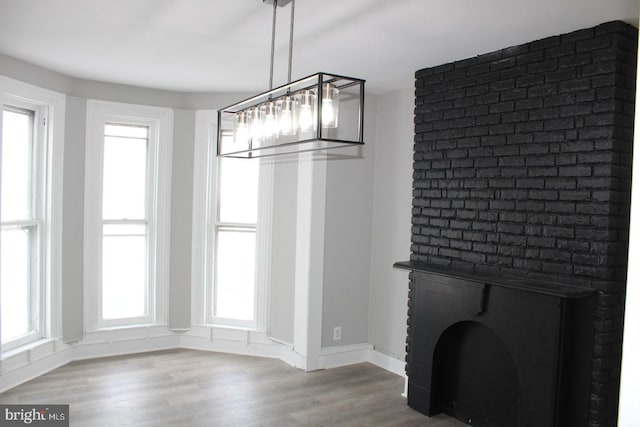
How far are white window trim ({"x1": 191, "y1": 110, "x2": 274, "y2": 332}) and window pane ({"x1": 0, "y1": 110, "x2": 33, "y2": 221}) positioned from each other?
142cm

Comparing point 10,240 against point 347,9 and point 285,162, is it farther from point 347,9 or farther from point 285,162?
point 347,9

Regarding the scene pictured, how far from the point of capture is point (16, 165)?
13.0 feet

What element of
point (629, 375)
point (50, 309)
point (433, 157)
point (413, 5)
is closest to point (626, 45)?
point (413, 5)

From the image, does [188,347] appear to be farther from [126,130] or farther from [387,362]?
[126,130]

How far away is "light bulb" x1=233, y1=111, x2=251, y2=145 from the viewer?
2562mm

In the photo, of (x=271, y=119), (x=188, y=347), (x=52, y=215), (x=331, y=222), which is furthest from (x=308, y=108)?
(x=188, y=347)

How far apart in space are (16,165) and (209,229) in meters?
1.74

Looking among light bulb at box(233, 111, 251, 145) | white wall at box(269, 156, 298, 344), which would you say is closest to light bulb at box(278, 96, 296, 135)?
light bulb at box(233, 111, 251, 145)

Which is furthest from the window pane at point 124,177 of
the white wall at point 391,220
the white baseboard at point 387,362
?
the white baseboard at point 387,362

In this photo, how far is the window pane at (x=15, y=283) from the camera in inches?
152

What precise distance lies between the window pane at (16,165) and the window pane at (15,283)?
0.19m

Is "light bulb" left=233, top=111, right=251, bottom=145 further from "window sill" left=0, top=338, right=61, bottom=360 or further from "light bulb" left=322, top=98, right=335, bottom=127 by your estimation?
"window sill" left=0, top=338, right=61, bottom=360

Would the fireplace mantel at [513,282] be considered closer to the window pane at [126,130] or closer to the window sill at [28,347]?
the window pane at [126,130]

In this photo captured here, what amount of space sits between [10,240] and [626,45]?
4369 mm
